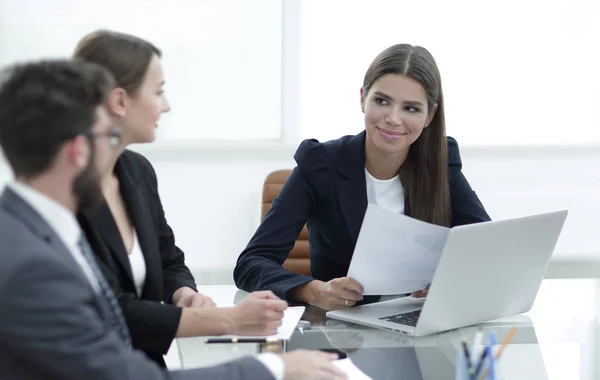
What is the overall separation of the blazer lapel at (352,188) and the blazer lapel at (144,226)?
62 centimetres

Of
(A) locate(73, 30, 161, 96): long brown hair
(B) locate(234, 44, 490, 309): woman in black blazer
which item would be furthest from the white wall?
(A) locate(73, 30, 161, 96): long brown hair

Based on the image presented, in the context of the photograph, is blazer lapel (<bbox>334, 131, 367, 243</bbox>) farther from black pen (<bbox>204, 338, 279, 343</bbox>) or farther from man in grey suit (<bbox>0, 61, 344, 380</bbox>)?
man in grey suit (<bbox>0, 61, 344, 380</bbox>)

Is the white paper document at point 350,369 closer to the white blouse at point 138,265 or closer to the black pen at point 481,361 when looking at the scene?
the black pen at point 481,361

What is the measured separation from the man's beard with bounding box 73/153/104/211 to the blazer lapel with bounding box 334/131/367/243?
4.13ft

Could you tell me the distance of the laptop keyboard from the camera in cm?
200

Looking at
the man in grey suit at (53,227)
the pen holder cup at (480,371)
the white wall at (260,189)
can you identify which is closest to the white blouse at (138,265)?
the man in grey suit at (53,227)

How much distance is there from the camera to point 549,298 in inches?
95.3

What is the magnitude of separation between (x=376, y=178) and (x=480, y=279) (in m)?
0.70

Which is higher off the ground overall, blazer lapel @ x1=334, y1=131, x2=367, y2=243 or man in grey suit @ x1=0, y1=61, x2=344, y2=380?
man in grey suit @ x1=0, y1=61, x2=344, y2=380

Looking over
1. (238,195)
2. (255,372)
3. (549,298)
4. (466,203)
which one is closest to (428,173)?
(466,203)

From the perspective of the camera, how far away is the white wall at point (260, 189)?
4535 millimetres

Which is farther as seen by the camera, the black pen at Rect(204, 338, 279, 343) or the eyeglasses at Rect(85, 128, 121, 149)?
the black pen at Rect(204, 338, 279, 343)

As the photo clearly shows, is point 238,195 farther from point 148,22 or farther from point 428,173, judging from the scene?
point 428,173

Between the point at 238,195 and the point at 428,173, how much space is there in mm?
2158
